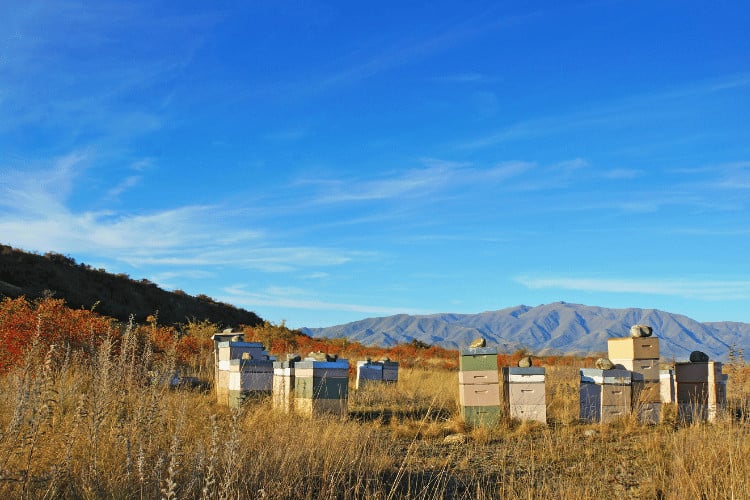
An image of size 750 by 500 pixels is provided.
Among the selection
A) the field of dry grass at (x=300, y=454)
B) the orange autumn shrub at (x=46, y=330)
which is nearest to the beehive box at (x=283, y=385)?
the field of dry grass at (x=300, y=454)

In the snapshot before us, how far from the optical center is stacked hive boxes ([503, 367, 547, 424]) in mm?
11555

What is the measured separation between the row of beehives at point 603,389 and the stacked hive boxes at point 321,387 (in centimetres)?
220

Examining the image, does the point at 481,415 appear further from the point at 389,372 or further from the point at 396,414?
the point at 389,372

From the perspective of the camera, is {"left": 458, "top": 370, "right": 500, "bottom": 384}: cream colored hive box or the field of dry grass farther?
{"left": 458, "top": 370, "right": 500, "bottom": 384}: cream colored hive box

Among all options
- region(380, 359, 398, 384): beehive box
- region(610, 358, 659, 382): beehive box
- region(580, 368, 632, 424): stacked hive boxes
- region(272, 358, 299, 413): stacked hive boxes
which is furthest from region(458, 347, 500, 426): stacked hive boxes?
region(380, 359, 398, 384): beehive box

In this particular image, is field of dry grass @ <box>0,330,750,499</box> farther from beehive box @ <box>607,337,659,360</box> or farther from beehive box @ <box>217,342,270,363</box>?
beehive box @ <box>217,342,270,363</box>

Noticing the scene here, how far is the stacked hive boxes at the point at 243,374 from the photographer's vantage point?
12227mm

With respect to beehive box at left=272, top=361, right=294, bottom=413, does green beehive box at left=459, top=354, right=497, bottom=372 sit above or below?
above

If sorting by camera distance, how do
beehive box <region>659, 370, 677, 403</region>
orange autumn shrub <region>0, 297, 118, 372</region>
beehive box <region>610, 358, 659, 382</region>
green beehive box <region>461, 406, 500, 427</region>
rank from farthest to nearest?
beehive box <region>659, 370, 677, 403</region> → orange autumn shrub <region>0, 297, 118, 372</region> → beehive box <region>610, 358, 659, 382</region> → green beehive box <region>461, 406, 500, 427</region>

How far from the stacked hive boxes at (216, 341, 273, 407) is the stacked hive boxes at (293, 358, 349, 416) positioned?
107 cm

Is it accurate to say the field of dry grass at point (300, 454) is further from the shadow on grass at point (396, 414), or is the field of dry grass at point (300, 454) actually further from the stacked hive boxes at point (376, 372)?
the stacked hive boxes at point (376, 372)

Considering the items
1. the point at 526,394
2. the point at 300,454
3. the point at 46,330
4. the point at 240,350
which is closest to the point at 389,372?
the point at 240,350

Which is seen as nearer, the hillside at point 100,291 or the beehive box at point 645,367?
the beehive box at point 645,367

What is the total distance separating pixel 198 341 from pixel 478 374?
1226cm
